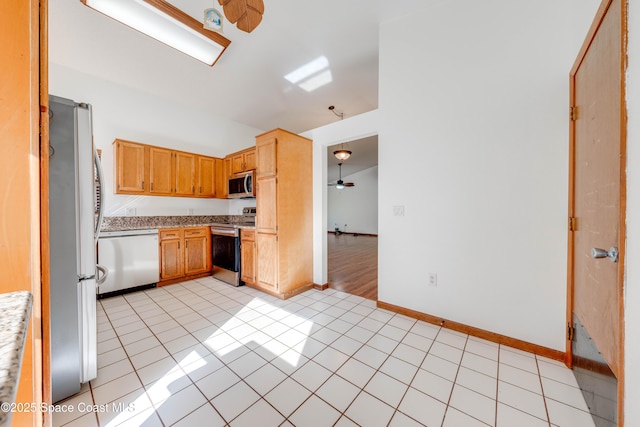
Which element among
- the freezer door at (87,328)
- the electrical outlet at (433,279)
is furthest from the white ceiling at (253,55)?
the electrical outlet at (433,279)

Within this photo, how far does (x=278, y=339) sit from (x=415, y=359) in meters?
1.14

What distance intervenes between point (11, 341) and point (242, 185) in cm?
356

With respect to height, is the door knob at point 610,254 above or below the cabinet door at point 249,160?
below

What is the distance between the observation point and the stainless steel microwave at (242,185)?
3.56m

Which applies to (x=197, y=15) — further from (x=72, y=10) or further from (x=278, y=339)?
(x=278, y=339)

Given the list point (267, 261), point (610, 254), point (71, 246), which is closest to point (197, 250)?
point (267, 261)

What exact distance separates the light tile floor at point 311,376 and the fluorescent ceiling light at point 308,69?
3.24m

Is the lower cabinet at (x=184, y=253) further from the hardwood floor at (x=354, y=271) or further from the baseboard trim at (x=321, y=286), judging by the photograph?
the hardwood floor at (x=354, y=271)

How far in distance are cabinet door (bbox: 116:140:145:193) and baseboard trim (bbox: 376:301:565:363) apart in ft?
12.6

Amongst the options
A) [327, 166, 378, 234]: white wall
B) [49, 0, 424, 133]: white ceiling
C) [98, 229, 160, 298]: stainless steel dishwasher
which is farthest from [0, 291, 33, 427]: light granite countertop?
[327, 166, 378, 234]: white wall

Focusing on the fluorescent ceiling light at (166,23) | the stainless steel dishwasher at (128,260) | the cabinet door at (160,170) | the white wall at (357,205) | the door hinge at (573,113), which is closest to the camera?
the door hinge at (573,113)

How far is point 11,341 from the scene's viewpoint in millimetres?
378

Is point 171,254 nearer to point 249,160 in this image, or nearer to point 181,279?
point 181,279

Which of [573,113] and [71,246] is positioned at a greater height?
[573,113]
